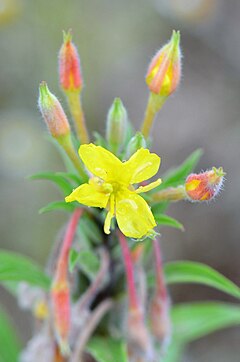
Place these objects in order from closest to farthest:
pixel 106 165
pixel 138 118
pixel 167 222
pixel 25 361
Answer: pixel 106 165, pixel 167 222, pixel 25 361, pixel 138 118

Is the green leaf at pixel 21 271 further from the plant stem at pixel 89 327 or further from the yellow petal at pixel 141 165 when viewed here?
the yellow petal at pixel 141 165

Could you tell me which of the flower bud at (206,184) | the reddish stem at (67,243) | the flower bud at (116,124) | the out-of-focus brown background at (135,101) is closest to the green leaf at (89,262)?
the reddish stem at (67,243)

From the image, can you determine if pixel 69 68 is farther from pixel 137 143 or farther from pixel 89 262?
pixel 89 262

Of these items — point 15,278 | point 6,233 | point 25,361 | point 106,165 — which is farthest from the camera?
point 6,233

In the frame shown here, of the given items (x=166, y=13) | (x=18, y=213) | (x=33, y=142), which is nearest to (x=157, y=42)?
(x=166, y=13)

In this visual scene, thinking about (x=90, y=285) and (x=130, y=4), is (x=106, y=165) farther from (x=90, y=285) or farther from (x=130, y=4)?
(x=130, y=4)

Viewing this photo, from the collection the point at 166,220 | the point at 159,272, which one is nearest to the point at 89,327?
the point at 159,272
